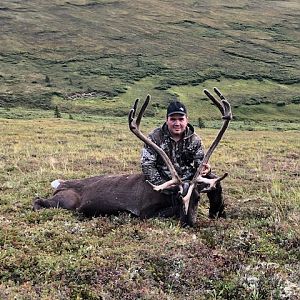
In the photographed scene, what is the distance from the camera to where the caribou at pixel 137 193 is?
8.39 m

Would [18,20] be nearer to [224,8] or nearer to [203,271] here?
[224,8]

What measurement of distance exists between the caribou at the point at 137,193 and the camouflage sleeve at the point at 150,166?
5.5 inches

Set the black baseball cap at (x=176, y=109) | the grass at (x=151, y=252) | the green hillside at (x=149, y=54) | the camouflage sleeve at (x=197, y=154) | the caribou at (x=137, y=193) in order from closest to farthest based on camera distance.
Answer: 1. the grass at (x=151, y=252)
2. the caribou at (x=137, y=193)
3. the black baseball cap at (x=176, y=109)
4. the camouflage sleeve at (x=197, y=154)
5. the green hillside at (x=149, y=54)

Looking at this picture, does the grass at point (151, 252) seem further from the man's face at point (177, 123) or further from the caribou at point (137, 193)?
the man's face at point (177, 123)

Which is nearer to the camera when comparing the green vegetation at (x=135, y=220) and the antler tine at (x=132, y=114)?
the green vegetation at (x=135, y=220)

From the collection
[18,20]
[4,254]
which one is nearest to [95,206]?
[4,254]

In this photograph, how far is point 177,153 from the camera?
9.16 m

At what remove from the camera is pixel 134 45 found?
97375mm

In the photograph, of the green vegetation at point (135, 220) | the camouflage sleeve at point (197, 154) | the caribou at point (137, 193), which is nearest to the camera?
the green vegetation at point (135, 220)

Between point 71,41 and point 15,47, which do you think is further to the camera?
point 71,41

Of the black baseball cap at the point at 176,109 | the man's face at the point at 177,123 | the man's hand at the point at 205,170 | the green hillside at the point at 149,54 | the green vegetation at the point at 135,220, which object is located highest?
the black baseball cap at the point at 176,109

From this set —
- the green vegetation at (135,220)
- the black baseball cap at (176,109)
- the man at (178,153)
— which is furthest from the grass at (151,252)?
the black baseball cap at (176,109)

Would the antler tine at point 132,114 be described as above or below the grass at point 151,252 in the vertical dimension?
above

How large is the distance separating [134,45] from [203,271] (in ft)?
307
